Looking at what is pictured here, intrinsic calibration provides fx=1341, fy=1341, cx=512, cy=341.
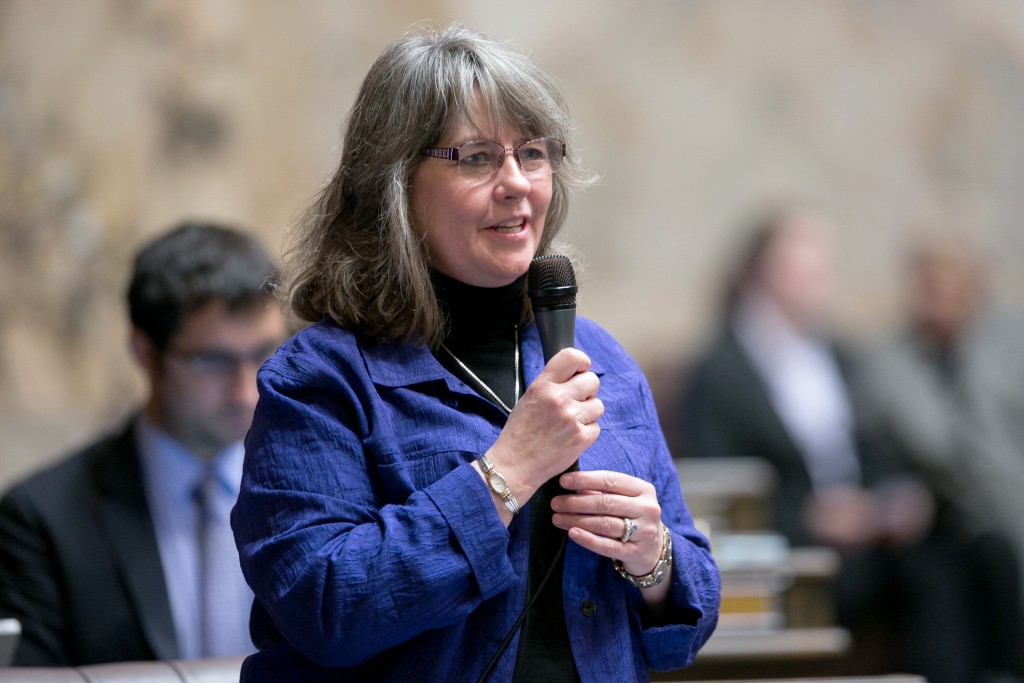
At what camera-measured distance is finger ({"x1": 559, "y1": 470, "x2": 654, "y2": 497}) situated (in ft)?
5.98

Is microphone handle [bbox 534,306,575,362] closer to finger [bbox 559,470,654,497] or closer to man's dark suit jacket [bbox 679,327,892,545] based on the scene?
finger [bbox 559,470,654,497]

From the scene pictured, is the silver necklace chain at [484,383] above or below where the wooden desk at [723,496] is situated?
above

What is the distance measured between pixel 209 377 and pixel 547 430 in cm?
181

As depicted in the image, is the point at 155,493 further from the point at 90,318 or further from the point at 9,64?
the point at 9,64

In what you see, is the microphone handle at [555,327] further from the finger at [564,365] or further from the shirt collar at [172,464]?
the shirt collar at [172,464]

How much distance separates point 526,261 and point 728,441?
4361 mm

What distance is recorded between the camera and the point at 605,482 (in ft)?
6.02

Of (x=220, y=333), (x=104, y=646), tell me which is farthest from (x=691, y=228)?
(x=104, y=646)

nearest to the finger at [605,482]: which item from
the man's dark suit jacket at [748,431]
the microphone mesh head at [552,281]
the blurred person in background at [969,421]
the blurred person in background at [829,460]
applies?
the microphone mesh head at [552,281]

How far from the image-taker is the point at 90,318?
19.7 feet

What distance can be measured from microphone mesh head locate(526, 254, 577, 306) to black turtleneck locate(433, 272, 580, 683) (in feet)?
0.41

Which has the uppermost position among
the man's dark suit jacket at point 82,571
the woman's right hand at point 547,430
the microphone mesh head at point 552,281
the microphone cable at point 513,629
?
the microphone mesh head at point 552,281

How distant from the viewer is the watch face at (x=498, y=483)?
5.79ft

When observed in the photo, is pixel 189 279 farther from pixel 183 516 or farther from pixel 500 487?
pixel 500 487
